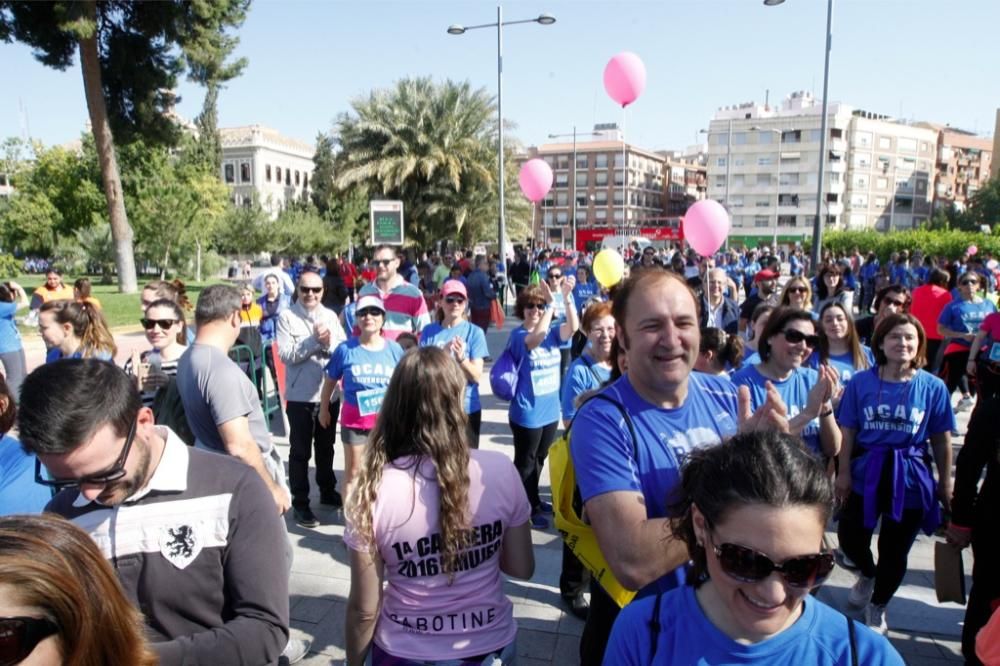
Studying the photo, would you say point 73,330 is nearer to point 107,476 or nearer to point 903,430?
point 107,476

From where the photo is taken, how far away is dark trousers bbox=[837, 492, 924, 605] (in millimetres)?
3516

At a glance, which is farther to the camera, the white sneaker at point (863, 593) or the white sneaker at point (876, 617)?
the white sneaker at point (863, 593)

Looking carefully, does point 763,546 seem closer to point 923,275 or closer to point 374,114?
point 923,275

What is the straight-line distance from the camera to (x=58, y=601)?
43.2 inches

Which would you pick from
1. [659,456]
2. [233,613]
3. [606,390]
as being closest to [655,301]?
[606,390]

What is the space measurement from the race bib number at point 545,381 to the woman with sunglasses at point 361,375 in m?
1.03

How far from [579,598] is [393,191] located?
2770 centimetres

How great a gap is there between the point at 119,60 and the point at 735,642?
26655mm

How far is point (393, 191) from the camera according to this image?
29.9m

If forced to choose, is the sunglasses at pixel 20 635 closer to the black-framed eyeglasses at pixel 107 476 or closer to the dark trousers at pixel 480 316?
the black-framed eyeglasses at pixel 107 476

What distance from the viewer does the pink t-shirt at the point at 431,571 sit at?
2.06m

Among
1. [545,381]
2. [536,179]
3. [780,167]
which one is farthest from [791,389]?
[780,167]

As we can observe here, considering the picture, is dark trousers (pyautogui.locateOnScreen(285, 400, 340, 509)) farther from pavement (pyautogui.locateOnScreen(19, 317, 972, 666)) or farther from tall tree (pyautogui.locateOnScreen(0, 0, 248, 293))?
tall tree (pyautogui.locateOnScreen(0, 0, 248, 293))

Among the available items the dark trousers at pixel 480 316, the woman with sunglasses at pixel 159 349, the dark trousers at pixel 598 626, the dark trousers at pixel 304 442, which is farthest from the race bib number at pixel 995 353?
the dark trousers at pixel 480 316
